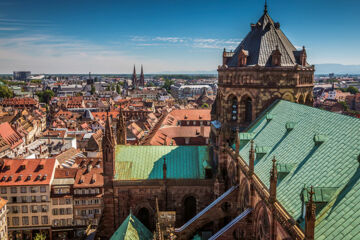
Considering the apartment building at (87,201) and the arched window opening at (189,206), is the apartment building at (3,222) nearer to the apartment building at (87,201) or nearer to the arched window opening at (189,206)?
the apartment building at (87,201)

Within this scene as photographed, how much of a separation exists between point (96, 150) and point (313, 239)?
89.9m

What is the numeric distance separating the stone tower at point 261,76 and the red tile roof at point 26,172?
4482 cm

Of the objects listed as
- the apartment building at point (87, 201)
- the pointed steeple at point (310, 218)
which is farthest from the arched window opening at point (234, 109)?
the apartment building at point (87, 201)

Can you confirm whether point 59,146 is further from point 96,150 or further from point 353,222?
point 353,222

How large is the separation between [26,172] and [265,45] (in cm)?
5569

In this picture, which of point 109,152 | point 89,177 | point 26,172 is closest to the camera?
point 109,152

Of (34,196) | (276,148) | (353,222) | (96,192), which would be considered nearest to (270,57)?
(276,148)

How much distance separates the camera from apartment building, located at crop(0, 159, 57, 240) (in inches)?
2653

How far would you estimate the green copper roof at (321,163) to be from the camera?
15.6 meters

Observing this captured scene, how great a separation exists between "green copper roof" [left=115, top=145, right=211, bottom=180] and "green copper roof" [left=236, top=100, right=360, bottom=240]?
33.5 ft

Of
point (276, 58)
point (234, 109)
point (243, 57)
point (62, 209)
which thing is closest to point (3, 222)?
point (62, 209)

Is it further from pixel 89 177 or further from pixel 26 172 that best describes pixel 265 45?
pixel 26 172

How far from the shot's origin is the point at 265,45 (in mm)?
38500

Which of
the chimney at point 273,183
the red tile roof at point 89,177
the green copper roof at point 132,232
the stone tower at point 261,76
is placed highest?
the stone tower at point 261,76
